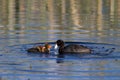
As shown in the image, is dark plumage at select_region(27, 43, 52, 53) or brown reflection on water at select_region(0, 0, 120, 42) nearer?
dark plumage at select_region(27, 43, 52, 53)

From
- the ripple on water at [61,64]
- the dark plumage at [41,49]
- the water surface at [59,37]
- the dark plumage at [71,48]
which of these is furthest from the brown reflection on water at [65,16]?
the ripple on water at [61,64]

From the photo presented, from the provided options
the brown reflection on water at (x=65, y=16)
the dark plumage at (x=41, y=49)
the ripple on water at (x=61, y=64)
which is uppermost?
the brown reflection on water at (x=65, y=16)

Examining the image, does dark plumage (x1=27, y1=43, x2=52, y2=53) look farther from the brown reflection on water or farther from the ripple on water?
the brown reflection on water

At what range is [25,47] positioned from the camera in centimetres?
1906

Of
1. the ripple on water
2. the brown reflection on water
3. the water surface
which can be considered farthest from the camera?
the brown reflection on water

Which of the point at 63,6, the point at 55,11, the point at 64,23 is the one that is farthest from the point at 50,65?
the point at 63,6

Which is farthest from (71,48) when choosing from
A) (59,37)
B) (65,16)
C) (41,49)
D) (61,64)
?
(65,16)

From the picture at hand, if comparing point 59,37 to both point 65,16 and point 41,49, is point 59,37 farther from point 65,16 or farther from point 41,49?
point 65,16

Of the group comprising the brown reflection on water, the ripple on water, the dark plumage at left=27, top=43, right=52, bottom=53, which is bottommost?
the ripple on water

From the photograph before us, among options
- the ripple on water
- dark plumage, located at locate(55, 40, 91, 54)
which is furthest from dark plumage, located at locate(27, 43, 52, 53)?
dark plumage, located at locate(55, 40, 91, 54)

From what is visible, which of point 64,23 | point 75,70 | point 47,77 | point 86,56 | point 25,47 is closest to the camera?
point 47,77

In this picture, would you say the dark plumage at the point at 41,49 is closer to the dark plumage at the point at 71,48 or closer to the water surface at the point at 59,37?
the water surface at the point at 59,37

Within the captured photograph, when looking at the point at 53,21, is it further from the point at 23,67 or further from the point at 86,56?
the point at 23,67

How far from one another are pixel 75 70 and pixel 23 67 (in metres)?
1.39
